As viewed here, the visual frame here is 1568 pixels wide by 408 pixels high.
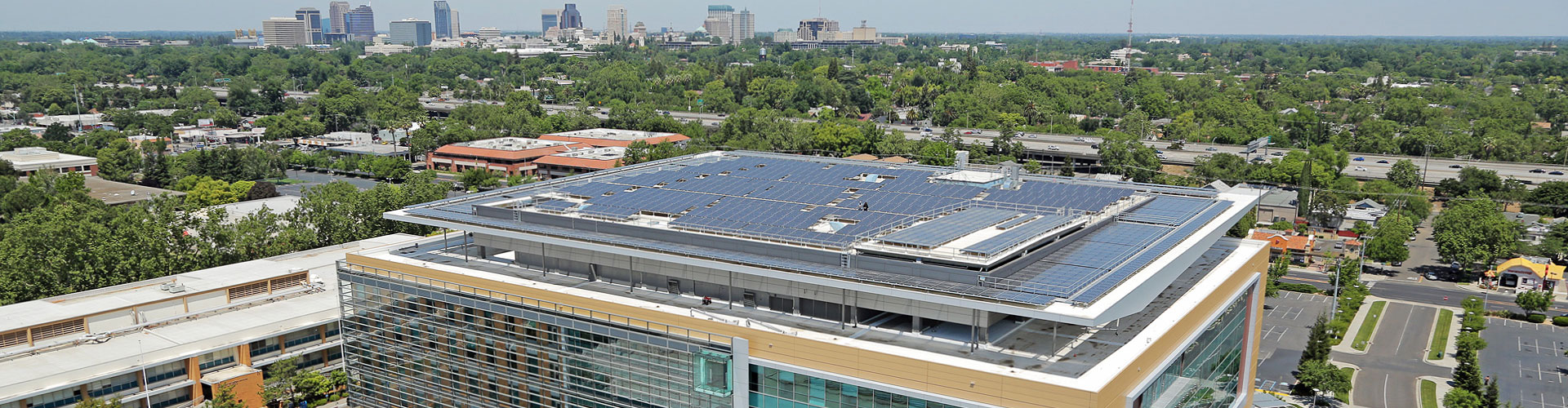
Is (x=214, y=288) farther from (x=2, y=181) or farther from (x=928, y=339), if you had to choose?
(x=2, y=181)

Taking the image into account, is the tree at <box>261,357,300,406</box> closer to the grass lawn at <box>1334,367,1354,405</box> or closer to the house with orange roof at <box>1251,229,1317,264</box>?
the grass lawn at <box>1334,367,1354,405</box>

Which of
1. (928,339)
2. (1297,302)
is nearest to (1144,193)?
(928,339)

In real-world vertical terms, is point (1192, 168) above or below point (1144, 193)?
below

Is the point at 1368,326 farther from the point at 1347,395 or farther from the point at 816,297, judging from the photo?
the point at 816,297

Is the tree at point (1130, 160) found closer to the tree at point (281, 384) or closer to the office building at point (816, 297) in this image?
the office building at point (816, 297)

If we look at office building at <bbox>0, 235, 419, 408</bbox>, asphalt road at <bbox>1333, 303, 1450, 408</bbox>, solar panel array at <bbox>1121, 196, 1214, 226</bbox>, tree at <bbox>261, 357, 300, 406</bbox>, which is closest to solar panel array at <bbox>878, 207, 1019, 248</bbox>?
solar panel array at <bbox>1121, 196, 1214, 226</bbox>

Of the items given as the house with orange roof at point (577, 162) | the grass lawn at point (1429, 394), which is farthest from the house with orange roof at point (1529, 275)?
the house with orange roof at point (577, 162)
